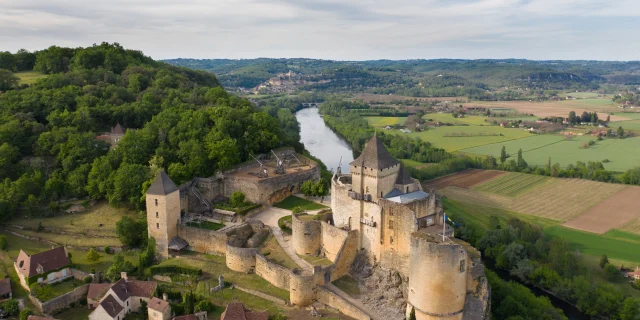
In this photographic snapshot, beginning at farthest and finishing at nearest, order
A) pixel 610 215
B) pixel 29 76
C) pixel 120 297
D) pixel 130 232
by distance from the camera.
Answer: pixel 29 76, pixel 610 215, pixel 130 232, pixel 120 297

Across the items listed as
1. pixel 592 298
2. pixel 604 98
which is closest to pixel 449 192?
pixel 592 298

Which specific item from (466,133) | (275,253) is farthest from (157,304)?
(466,133)

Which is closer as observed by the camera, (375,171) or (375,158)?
(375,171)

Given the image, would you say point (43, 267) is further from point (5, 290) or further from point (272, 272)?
point (272, 272)

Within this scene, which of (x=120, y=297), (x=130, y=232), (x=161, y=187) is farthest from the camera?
(x=130, y=232)

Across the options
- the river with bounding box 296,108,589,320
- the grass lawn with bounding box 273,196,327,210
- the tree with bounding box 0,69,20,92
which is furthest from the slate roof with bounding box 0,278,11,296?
the river with bounding box 296,108,589,320

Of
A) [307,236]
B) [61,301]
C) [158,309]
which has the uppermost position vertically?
[307,236]

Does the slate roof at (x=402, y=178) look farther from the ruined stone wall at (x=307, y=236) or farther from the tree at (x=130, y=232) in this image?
the tree at (x=130, y=232)
